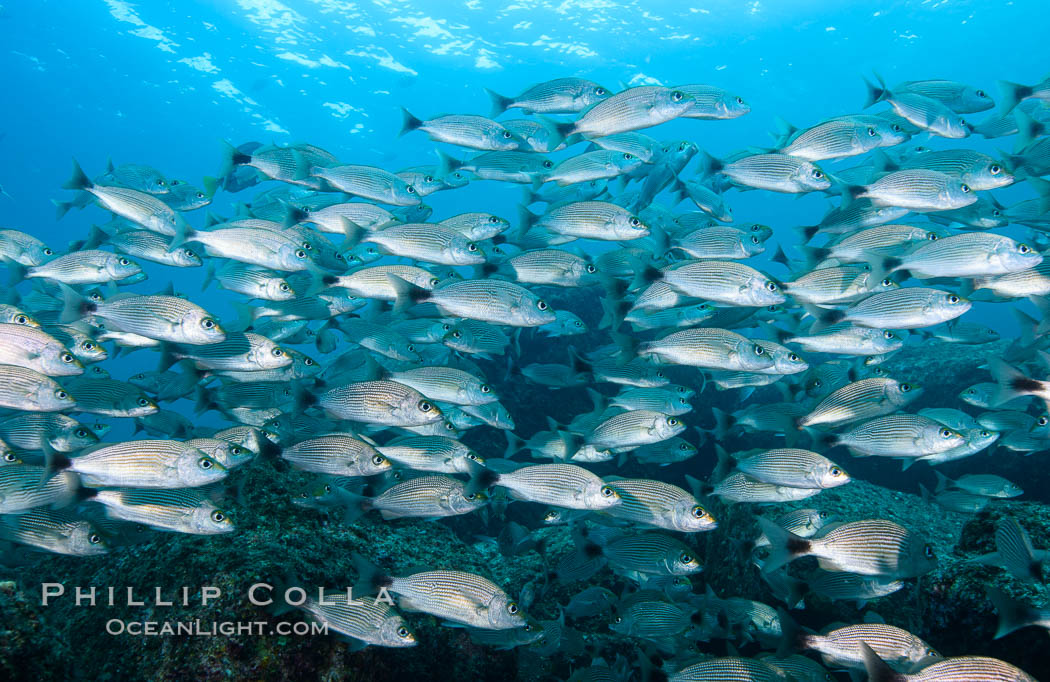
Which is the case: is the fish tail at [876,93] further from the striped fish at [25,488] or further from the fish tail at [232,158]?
the striped fish at [25,488]

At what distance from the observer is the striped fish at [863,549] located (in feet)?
11.1

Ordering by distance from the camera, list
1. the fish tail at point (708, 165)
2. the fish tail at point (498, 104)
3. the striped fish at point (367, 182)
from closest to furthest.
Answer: the fish tail at point (708, 165) < the striped fish at point (367, 182) < the fish tail at point (498, 104)

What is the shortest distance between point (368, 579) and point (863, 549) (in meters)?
3.33

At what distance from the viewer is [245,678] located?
279cm

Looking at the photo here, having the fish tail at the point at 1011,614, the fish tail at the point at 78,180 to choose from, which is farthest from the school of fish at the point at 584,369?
the fish tail at the point at 78,180

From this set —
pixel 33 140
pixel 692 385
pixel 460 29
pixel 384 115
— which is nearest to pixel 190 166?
pixel 33 140

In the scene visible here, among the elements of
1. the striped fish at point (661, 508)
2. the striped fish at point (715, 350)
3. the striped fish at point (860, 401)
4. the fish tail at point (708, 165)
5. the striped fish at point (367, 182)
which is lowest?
the striped fish at point (661, 508)

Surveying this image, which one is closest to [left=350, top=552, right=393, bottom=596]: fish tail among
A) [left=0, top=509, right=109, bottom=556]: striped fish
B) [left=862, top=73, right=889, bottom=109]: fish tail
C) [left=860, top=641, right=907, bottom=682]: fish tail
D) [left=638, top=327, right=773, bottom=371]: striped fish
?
[left=0, top=509, right=109, bottom=556]: striped fish

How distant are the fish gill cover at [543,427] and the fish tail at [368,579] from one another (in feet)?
0.05

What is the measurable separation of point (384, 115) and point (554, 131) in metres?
36.7

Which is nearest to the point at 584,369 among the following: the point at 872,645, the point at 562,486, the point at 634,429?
the point at 634,429

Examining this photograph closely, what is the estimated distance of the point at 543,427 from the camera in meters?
9.52

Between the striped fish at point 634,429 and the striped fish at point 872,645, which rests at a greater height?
the striped fish at point 634,429

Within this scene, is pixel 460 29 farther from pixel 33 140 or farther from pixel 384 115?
pixel 33 140
